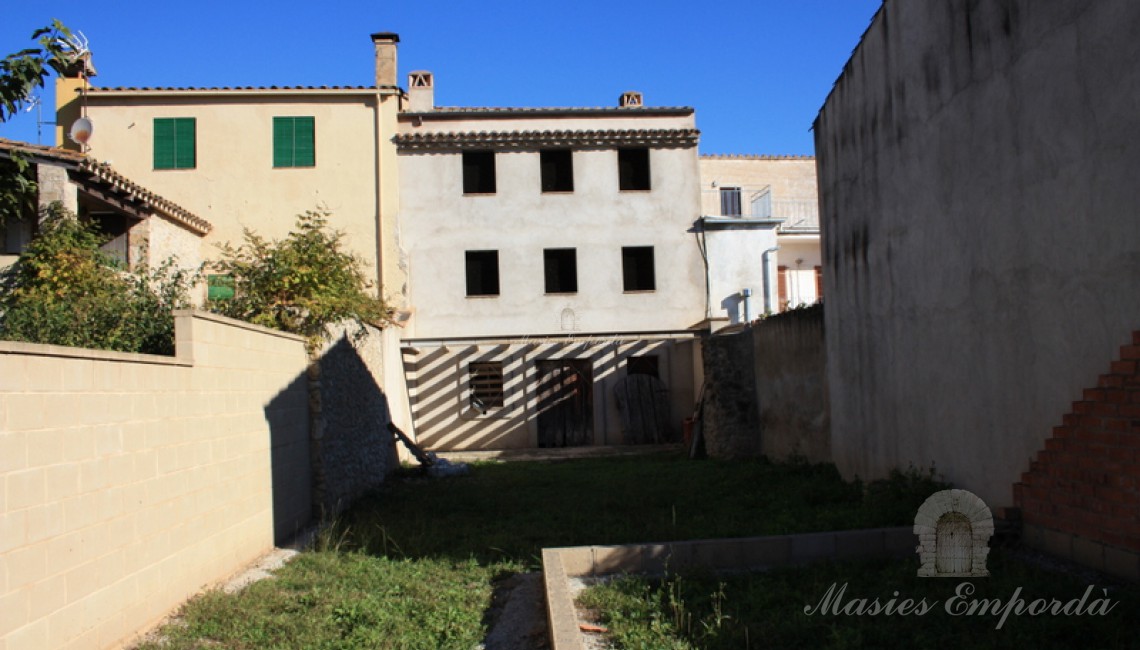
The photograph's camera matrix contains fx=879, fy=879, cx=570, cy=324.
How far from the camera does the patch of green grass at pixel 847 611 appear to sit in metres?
4.79

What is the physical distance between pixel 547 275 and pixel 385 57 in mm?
6808

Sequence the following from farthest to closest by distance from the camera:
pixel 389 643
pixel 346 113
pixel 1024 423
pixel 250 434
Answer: pixel 346 113
pixel 250 434
pixel 1024 423
pixel 389 643

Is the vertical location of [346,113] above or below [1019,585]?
above

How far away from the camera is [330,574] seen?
23.9 ft

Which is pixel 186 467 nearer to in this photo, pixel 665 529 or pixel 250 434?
pixel 250 434

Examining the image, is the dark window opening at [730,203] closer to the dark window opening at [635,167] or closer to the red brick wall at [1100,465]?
the dark window opening at [635,167]

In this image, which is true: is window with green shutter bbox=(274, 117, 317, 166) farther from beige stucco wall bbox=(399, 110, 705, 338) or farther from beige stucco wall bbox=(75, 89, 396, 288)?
beige stucco wall bbox=(399, 110, 705, 338)

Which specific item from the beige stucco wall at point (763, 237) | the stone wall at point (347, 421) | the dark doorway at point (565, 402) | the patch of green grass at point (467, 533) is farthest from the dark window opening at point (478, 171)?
the patch of green grass at point (467, 533)

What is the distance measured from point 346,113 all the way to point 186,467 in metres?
16.0

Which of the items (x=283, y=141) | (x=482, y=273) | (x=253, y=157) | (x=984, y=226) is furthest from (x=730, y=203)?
(x=984, y=226)

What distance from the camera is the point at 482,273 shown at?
21688 millimetres

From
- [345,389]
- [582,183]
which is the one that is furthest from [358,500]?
[582,183]

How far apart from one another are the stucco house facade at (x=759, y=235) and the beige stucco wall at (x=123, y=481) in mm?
10611

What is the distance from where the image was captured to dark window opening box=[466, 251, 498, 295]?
21.7 metres
